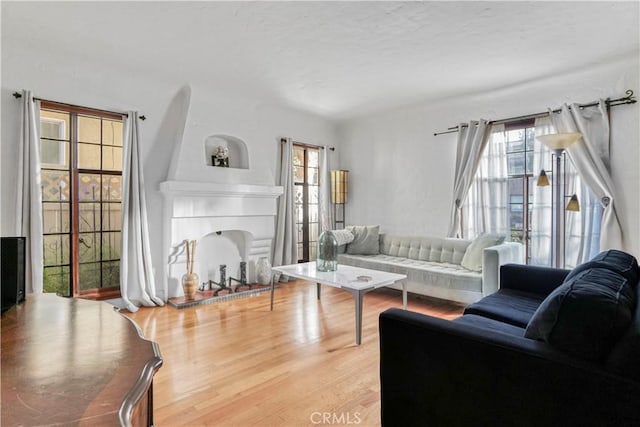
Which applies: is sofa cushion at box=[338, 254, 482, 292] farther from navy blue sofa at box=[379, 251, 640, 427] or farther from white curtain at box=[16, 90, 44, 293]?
white curtain at box=[16, 90, 44, 293]

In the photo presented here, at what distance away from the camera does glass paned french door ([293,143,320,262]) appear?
230 inches

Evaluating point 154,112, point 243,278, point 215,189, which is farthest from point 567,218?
point 154,112

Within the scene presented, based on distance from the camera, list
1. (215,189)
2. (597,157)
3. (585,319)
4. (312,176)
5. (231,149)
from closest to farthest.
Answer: (585,319) → (597,157) → (215,189) → (231,149) → (312,176)

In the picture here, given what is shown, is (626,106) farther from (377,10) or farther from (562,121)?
(377,10)

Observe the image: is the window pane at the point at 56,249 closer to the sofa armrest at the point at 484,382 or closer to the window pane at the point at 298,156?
the window pane at the point at 298,156

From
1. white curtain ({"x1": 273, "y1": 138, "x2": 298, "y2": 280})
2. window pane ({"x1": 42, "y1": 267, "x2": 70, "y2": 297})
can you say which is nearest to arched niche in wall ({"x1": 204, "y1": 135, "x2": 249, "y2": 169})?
white curtain ({"x1": 273, "y1": 138, "x2": 298, "y2": 280})

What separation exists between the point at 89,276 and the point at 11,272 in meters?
2.94

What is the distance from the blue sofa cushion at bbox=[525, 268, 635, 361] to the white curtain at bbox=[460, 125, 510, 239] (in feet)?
10.4

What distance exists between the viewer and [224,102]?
15.7 ft

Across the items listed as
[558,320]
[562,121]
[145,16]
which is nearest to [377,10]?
[145,16]

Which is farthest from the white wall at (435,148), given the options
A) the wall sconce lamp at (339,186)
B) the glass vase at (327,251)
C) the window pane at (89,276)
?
the window pane at (89,276)

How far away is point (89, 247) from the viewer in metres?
3.99

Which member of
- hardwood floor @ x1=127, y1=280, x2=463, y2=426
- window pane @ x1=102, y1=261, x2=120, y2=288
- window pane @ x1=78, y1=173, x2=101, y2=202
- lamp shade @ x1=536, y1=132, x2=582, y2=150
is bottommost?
hardwood floor @ x1=127, y1=280, x2=463, y2=426

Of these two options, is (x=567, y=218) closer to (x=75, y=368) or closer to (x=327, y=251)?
(x=327, y=251)
